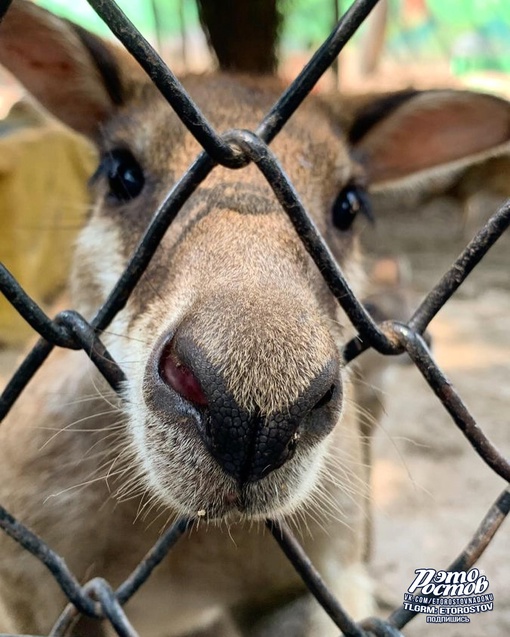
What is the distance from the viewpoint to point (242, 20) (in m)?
3.08

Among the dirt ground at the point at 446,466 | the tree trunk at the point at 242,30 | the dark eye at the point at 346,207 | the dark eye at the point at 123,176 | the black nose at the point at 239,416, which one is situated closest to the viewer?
the black nose at the point at 239,416

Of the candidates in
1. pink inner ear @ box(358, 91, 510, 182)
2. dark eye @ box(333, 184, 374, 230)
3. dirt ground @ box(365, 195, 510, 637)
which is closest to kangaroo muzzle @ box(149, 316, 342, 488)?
dirt ground @ box(365, 195, 510, 637)

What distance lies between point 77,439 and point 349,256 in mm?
855

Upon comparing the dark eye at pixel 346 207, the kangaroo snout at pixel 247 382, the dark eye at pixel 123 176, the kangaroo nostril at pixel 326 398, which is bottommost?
the dark eye at pixel 346 207

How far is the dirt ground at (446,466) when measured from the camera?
7.50ft

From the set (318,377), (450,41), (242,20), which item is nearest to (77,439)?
(318,377)

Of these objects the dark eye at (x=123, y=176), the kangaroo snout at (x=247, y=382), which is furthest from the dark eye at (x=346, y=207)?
the kangaroo snout at (x=247, y=382)

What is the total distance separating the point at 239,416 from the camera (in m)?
0.88

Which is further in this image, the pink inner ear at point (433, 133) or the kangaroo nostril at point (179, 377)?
the pink inner ear at point (433, 133)

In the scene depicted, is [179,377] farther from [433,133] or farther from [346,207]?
[433,133]

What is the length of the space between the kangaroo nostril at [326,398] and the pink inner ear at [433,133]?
1.17m

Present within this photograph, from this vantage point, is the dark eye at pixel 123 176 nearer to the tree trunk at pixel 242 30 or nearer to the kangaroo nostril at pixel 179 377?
the kangaroo nostril at pixel 179 377

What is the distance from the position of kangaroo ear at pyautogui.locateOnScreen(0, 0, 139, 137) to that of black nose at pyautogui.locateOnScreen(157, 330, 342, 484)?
1.04 meters

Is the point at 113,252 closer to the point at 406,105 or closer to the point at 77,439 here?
the point at 77,439
